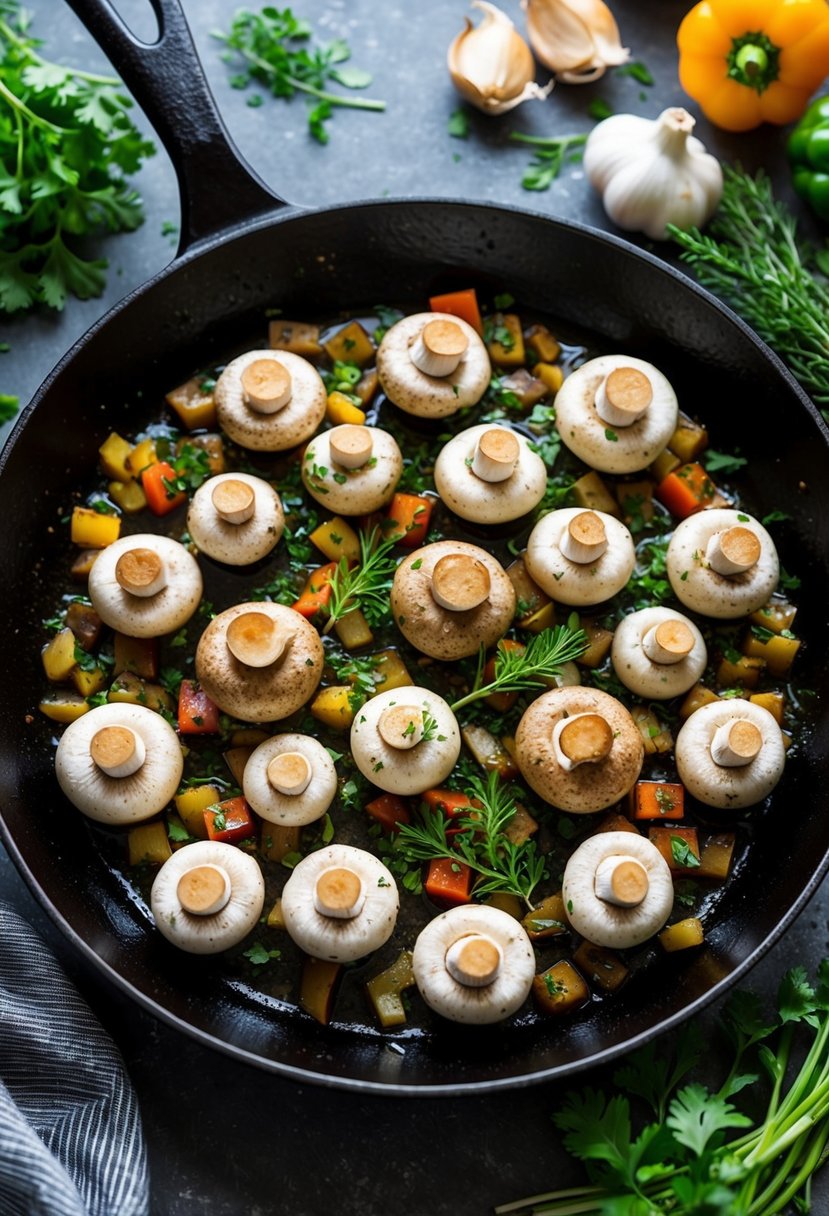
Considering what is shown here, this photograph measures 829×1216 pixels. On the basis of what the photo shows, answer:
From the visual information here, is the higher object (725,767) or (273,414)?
(273,414)

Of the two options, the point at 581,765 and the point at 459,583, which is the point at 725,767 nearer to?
the point at 581,765

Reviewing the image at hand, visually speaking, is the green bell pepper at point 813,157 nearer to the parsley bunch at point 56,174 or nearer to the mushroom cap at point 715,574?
the mushroom cap at point 715,574

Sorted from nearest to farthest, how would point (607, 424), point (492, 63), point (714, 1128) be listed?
point (714, 1128) → point (607, 424) → point (492, 63)

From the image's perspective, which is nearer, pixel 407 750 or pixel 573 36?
pixel 407 750

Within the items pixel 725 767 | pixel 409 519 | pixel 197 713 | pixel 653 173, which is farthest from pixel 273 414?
pixel 725 767

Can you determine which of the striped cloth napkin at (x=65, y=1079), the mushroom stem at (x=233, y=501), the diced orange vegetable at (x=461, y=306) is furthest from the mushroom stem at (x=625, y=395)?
the striped cloth napkin at (x=65, y=1079)
